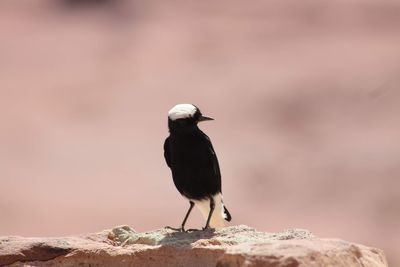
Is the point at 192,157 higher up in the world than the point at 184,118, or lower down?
lower down

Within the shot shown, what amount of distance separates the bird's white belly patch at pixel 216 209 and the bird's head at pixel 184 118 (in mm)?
520

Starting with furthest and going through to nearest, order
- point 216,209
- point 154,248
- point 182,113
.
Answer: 1. point 216,209
2. point 182,113
3. point 154,248

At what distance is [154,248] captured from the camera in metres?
5.32

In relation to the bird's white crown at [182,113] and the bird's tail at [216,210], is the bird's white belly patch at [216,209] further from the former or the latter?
the bird's white crown at [182,113]

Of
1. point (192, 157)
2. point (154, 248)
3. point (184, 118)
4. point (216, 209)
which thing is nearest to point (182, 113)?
point (184, 118)

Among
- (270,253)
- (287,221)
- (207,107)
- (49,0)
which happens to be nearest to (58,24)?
(49,0)

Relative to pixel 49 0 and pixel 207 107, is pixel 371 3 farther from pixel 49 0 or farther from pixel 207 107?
pixel 49 0

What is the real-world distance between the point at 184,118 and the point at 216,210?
31.3 inches

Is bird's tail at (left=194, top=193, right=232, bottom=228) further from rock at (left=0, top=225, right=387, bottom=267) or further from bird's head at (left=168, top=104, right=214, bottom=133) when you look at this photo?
rock at (left=0, top=225, right=387, bottom=267)

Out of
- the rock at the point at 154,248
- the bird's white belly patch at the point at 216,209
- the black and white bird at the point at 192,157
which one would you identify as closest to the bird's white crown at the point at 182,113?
the black and white bird at the point at 192,157

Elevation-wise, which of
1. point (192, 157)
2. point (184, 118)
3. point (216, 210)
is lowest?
point (216, 210)

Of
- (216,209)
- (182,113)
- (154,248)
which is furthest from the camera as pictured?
(216,209)

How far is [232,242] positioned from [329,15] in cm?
3157

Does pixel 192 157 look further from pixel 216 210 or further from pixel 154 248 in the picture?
pixel 154 248
